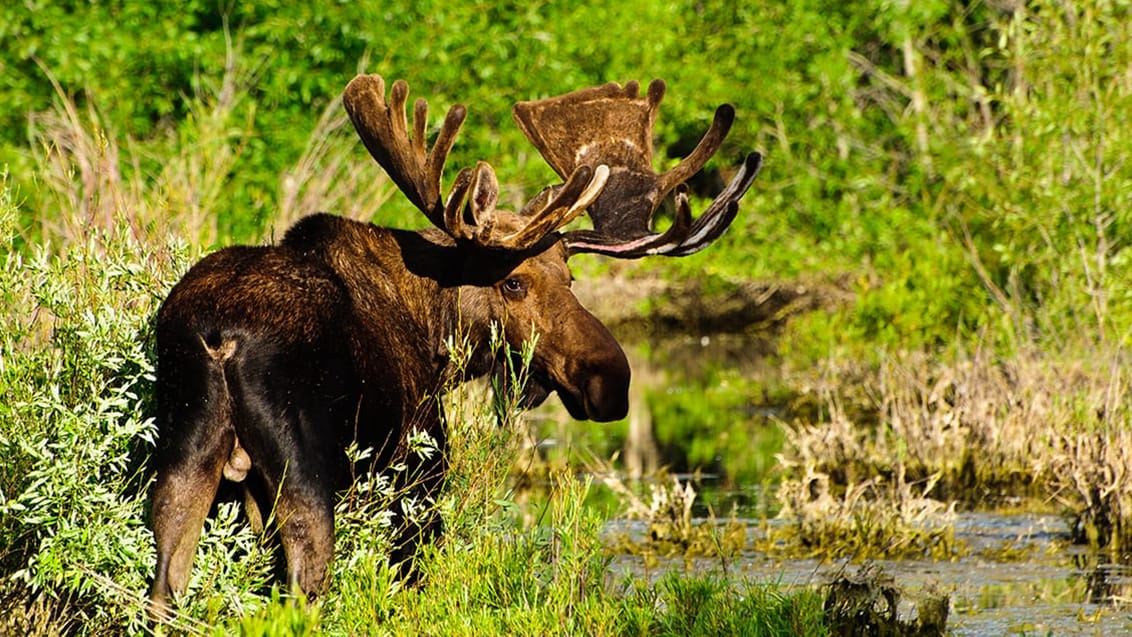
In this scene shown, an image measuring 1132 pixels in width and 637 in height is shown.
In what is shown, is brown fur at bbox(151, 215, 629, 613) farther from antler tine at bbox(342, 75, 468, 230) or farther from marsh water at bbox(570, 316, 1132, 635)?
marsh water at bbox(570, 316, 1132, 635)

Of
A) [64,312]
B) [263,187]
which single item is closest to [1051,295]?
[263,187]

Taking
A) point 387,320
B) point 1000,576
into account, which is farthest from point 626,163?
point 1000,576

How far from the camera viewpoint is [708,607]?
586cm

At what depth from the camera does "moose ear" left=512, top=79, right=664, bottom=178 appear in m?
7.89

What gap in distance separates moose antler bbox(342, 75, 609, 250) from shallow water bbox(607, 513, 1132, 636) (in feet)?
4.69

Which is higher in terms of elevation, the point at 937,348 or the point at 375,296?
the point at 375,296

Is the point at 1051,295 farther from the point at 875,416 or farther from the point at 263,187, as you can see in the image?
the point at 263,187

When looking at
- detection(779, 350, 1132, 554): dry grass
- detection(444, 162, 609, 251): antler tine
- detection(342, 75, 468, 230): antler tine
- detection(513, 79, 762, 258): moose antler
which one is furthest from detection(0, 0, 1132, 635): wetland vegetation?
detection(513, 79, 762, 258): moose antler

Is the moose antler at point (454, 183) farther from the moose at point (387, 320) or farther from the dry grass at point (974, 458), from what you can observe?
the dry grass at point (974, 458)

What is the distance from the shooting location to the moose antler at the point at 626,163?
7.17 meters

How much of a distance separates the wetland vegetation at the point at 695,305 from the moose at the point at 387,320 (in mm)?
167

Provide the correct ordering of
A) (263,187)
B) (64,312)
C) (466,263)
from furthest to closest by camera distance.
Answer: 1. (263,187)
2. (466,263)
3. (64,312)

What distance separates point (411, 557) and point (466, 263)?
47.2 inches

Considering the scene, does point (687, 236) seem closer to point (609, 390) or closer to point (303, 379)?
point (609, 390)
